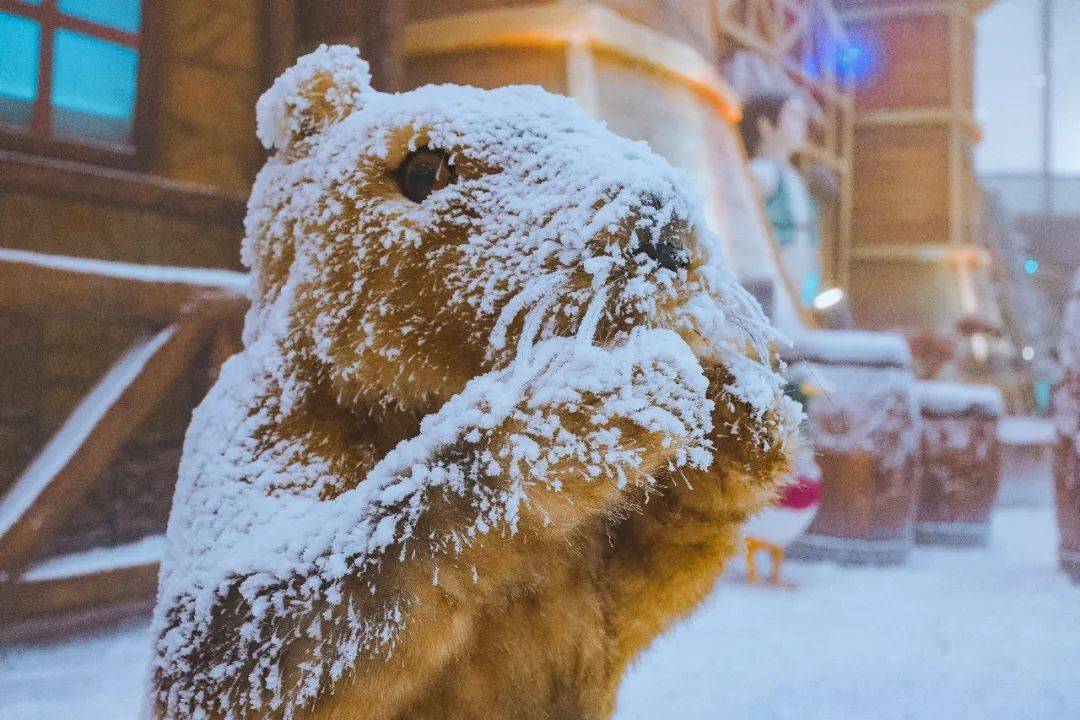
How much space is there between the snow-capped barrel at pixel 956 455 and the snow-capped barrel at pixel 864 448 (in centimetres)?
31

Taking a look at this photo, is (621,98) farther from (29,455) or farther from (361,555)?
(361,555)

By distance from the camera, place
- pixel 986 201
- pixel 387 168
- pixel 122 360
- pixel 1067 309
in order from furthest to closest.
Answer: pixel 986 201 → pixel 1067 309 → pixel 122 360 → pixel 387 168

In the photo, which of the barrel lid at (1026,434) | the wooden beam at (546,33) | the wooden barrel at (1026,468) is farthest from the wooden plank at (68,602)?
the barrel lid at (1026,434)

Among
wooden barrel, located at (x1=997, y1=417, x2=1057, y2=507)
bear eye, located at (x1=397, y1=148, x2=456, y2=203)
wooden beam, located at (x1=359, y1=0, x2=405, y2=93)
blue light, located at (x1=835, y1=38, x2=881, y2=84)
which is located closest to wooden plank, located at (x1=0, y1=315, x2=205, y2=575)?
wooden beam, located at (x1=359, y1=0, x2=405, y2=93)

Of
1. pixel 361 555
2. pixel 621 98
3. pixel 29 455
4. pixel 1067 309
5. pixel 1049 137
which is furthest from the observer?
pixel 1049 137

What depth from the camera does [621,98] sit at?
194 cm

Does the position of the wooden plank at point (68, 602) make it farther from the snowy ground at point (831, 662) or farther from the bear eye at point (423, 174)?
the bear eye at point (423, 174)

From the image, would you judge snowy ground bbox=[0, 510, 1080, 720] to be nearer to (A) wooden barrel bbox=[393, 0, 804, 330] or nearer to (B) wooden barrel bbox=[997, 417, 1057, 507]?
(A) wooden barrel bbox=[393, 0, 804, 330]

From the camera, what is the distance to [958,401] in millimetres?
2215

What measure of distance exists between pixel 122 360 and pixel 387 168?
1003 mm

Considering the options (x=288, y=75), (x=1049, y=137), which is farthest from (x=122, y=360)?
(x=1049, y=137)

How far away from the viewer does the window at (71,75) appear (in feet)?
2.93

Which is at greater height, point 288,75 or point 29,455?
point 288,75

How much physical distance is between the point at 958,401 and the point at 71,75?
229 centimetres
